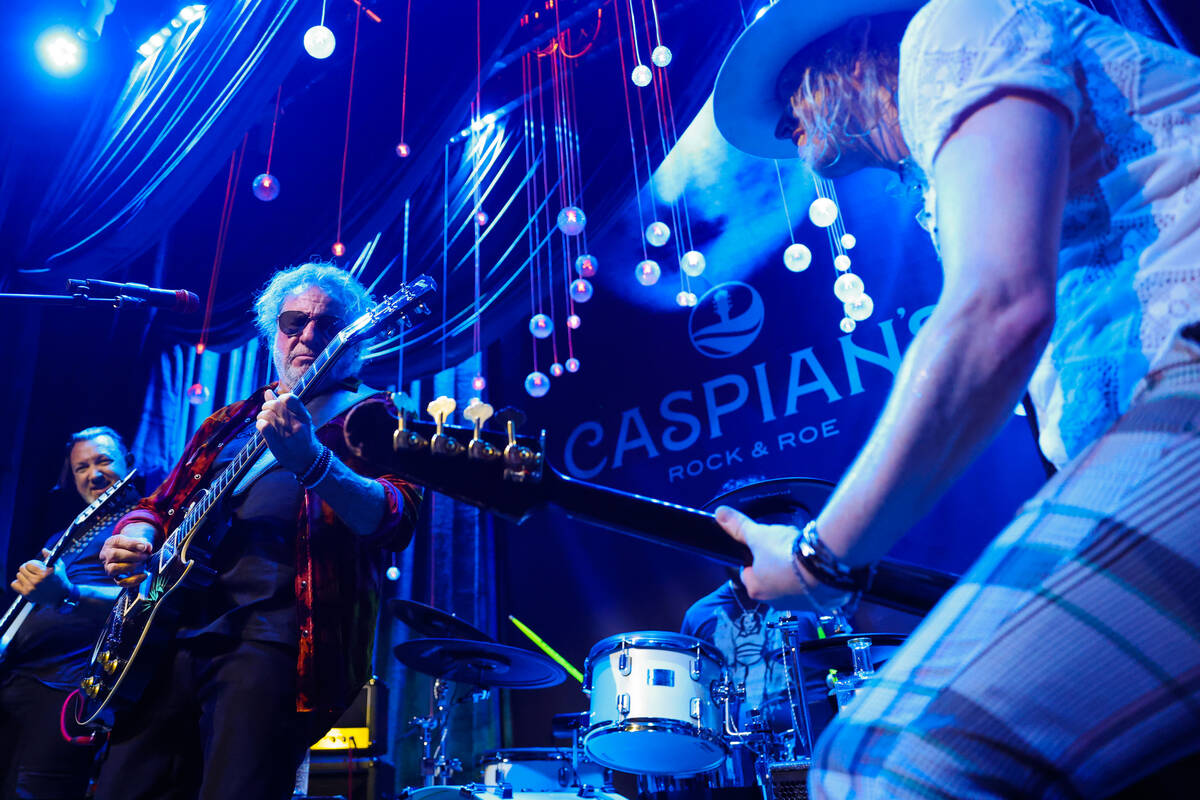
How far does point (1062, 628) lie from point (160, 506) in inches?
107

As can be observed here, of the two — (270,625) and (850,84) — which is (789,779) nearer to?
(270,625)

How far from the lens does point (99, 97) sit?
210 inches

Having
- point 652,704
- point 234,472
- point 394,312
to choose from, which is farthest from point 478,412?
point 652,704

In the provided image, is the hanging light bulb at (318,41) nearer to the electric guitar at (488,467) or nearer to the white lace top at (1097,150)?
the electric guitar at (488,467)

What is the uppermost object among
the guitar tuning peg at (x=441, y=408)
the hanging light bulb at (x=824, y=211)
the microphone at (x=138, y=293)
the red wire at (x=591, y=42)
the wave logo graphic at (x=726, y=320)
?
the red wire at (x=591, y=42)

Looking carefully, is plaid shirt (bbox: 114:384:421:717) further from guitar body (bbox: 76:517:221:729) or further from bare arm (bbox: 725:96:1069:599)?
bare arm (bbox: 725:96:1069:599)

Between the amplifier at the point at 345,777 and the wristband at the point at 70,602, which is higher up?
the wristband at the point at 70,602

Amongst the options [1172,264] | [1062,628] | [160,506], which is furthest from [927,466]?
[160,506]

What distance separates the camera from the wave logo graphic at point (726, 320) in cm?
583

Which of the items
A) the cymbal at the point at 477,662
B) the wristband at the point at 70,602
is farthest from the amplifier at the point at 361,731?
the wristband at the point at 70,602

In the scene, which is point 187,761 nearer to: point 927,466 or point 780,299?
point 927,466

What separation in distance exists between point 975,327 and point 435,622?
390 cm

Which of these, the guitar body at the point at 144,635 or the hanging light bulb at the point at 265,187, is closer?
the guitar body at the point at 144,635

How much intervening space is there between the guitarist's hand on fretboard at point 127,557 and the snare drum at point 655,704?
7.26 ft
